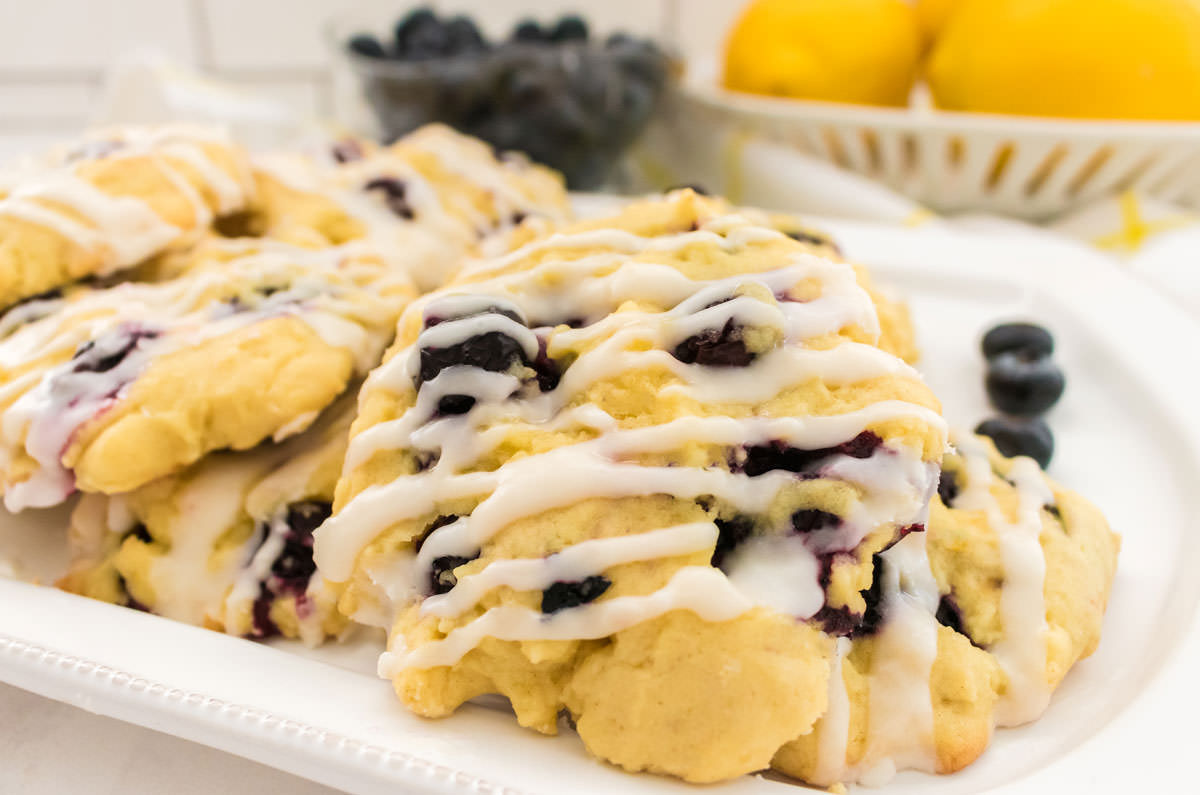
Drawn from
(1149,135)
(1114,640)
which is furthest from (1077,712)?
(1149,135)

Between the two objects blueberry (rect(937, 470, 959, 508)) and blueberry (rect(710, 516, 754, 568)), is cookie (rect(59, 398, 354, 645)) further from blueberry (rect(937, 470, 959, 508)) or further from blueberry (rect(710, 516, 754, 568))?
blueberry (rect(937, 470, 959, 508))

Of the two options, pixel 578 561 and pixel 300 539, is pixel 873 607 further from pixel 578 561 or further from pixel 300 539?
pixel 300 539

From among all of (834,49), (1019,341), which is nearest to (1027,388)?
(1019,341)

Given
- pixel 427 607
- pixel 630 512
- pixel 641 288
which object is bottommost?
pixel 427 607

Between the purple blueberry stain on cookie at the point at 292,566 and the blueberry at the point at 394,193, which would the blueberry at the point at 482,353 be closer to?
the purple blueberry stain on cookie at the point at 292,566

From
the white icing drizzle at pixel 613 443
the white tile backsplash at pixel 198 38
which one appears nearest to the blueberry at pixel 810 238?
the white icing drizzle at pixel 613 443

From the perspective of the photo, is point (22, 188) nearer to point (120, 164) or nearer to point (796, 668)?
point (120, 164)
